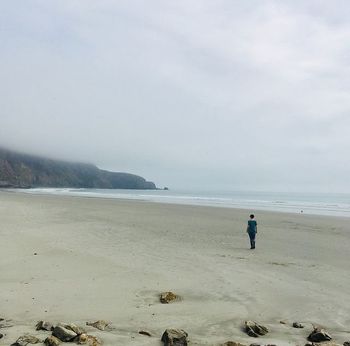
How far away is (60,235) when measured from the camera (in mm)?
19562

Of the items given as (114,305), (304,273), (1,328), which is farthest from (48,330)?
(304,273)

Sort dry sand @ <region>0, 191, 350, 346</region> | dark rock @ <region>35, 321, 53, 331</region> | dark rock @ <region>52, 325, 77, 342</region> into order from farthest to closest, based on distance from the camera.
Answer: dry sand @ <region>0, 191, 350, 346</region>
dark rock @ <region>35, 321, 53, 331</region>
dark rock @ <region>52, 325, 77, 342</region>

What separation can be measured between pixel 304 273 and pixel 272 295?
11.3 feet

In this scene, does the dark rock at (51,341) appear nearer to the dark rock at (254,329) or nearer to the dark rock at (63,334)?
the dark rock at (63,334)

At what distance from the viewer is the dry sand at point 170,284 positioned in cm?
794

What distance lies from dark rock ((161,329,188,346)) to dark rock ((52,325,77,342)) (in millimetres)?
1462

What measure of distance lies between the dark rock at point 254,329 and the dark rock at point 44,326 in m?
3.47

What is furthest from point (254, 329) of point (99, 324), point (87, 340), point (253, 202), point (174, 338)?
point (253, 202)

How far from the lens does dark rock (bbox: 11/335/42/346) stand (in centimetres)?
641

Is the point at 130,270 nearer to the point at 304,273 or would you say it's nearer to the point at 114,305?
the point at 114,305

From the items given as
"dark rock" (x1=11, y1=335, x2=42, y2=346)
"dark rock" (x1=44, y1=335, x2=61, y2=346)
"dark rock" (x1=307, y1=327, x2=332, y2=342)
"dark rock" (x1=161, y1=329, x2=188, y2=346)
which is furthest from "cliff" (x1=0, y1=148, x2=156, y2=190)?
"dark rock" (x1=307, y1=327, x2=332, y2=342)

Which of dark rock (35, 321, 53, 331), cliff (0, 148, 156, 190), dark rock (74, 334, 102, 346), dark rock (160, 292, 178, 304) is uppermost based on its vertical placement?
cliff (0, 148, 156, 190)

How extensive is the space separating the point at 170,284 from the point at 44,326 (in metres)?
4.28

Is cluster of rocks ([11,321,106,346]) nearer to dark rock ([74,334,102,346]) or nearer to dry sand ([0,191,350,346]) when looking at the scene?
dark rock ([74,334,102,346])
